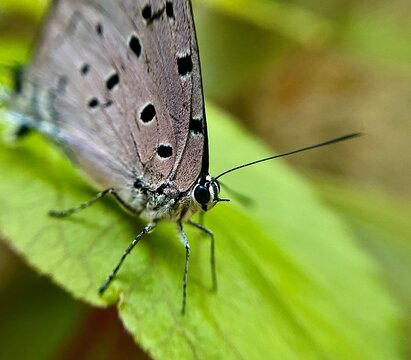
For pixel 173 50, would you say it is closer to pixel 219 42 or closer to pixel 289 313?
pixel 289 313

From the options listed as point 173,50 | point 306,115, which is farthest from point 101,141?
point 306,115

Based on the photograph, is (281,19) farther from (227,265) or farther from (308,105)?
(308,105)

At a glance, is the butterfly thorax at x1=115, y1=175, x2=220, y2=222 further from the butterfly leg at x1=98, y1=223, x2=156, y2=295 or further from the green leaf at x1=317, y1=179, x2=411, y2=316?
the green leaf at x1=317, y1=179, x2=411, y2=316

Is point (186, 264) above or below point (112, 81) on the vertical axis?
below

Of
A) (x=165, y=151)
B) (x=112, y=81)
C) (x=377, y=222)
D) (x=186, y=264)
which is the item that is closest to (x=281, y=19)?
(x=377, y=222)

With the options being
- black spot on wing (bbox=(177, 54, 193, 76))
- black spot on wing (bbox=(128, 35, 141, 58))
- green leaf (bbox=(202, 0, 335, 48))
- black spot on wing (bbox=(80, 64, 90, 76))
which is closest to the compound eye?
black spot on wing (bbox=(177, 54, 193, 76))

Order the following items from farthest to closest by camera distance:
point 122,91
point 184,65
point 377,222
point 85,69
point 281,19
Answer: point 377,222, point 281,19, point 85,69, point 122,91, point 184,65
